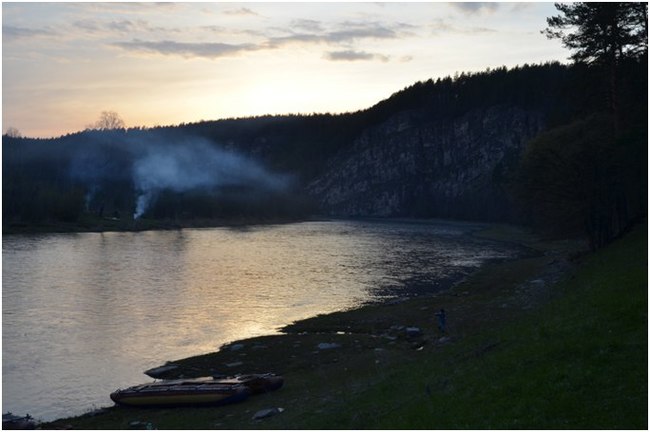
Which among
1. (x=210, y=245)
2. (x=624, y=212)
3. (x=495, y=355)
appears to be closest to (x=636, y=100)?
(x=624, y=212)

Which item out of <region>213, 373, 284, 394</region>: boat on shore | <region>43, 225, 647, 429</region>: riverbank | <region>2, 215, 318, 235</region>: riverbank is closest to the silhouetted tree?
<region>43, 225, 647, 429</region>: riverbank

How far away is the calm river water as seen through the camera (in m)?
38.2

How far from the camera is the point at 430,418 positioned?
20.8m

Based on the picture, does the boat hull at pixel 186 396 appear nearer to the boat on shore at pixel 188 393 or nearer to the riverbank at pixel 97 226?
the boat on shore at pixel 188 393

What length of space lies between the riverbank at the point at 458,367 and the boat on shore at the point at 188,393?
0.48 m

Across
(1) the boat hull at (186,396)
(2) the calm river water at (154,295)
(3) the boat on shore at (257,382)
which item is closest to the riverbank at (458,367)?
(1) the boat hull at (186,396)

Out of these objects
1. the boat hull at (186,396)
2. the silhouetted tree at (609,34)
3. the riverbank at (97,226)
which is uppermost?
the silhouetted tree at (609,34)

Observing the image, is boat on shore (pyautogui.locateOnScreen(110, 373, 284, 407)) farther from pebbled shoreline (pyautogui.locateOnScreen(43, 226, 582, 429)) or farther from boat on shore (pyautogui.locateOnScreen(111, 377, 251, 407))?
pebbled shoreline (pyautogui.locateOnScreen(43, 226, 582, 429))

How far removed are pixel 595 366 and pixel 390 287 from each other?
155 ft

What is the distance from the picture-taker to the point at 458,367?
2783cm

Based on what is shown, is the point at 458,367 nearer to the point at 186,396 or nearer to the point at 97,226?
the point at 186,396

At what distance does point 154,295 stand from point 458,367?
4171 cm

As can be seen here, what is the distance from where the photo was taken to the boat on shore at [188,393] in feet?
103

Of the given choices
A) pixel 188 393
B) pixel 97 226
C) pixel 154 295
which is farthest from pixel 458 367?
pixel 97 226
